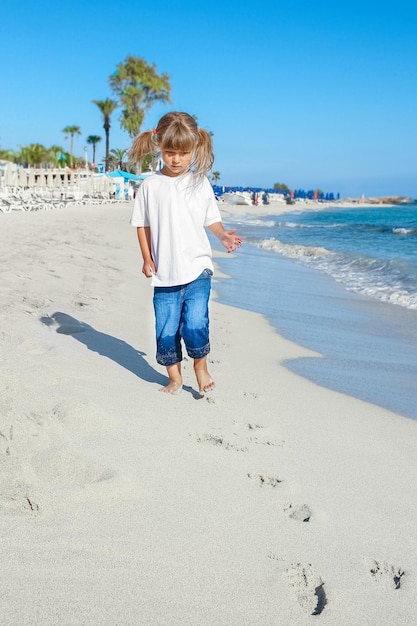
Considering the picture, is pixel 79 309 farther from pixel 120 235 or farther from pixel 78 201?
pixel 78 201

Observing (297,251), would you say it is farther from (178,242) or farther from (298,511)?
(298,511)

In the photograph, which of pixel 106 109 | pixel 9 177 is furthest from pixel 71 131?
pixel 9 177

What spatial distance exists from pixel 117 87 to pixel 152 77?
2.89 meters

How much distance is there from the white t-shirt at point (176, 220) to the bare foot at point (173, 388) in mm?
505

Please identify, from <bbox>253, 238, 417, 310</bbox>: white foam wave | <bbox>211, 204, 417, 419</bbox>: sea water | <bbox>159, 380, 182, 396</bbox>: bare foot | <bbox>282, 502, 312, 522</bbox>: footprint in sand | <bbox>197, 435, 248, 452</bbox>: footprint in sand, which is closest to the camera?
<bbox>282, 502, 312, 522</bbox>: footprint in sand

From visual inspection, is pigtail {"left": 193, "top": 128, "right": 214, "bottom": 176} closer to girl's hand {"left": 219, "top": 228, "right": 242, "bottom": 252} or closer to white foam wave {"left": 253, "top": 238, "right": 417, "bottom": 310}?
girl's hand {"left": 219, "top": 228, "right": 242, "bottom": 252}

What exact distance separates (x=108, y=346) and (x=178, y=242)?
3.51 ft

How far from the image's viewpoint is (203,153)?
3123 millimetres

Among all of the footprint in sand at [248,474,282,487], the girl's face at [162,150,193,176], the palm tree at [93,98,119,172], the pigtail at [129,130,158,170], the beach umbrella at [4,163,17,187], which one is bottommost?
the footprint in sand at [248,474,282,487]

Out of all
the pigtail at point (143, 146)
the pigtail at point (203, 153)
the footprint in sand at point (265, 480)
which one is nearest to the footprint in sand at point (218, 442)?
the footprint in sand at point (265, 480)

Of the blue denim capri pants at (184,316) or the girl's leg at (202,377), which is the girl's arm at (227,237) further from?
the girl's leg at (202,377)

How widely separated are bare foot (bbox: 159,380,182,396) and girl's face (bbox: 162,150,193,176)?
107cm

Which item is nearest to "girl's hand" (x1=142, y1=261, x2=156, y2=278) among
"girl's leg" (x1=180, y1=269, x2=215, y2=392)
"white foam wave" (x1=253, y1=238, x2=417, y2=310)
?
"girl's leg" (x1=180, y1=269, x2=215, y2=392)

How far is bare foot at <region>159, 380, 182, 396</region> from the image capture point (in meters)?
3.16
